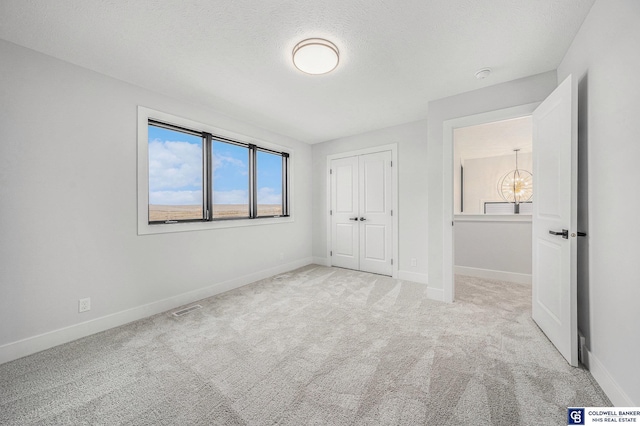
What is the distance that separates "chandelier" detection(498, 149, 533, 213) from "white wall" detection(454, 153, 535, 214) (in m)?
0.11

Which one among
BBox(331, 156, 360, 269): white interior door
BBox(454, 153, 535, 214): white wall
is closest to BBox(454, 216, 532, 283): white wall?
BBox(331, 156, 360, 269): white interior door

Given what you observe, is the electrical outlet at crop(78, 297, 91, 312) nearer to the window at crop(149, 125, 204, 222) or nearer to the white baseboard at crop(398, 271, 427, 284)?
the window at crop(149, 125, 204, 222)

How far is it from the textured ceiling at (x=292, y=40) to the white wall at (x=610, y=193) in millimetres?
391

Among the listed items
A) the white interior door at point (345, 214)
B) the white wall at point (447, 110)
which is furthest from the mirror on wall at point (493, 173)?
the white interior door at point (345, 214)

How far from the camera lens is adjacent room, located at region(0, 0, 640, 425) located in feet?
4.96

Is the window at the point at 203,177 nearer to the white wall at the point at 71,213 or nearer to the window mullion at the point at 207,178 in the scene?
the window mullion at the point at 207,178

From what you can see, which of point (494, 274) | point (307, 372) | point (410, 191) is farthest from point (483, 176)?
point (307, 372)

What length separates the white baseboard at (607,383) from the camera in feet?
4.45

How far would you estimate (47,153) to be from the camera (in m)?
2.17

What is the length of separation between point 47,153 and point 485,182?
828 cm

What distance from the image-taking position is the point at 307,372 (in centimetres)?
179

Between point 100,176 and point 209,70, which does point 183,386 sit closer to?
point 100,176

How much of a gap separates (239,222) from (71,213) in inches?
74.1

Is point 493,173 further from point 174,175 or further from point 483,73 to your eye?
point 174,175
